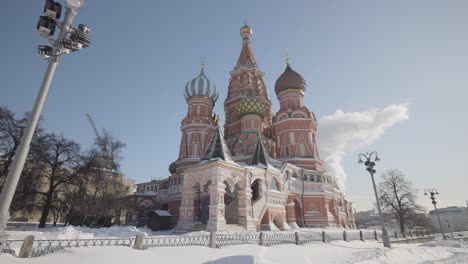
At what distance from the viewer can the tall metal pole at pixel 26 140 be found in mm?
4648

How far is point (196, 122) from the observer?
120 ft

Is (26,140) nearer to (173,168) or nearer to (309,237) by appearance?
(309,237)

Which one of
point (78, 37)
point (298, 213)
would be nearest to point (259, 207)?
point (298, 213)

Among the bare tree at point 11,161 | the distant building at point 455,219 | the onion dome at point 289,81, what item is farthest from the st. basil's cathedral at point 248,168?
the distant building at point 455,219

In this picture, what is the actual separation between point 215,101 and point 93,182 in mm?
22936

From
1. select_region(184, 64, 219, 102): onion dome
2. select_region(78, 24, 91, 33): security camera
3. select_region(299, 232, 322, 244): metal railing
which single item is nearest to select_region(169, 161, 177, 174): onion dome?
select_region(184, 64, 219, 102): onion dome

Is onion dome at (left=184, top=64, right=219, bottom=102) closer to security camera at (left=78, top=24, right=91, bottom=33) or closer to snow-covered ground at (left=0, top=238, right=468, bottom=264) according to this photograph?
snow-covered ground at (left=0, top=238, right=468, bottom=264)

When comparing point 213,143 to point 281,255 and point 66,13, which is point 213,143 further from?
A: point 66,13

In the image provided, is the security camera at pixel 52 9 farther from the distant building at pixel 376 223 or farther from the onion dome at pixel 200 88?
the distant building at pixel 376 223

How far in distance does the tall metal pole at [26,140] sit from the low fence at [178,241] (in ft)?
10.00

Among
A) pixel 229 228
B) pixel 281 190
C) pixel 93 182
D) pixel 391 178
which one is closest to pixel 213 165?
pixel 229 228

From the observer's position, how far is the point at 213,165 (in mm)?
19766

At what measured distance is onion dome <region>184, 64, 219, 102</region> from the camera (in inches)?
1502

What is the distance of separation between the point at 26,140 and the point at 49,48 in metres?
2.25
